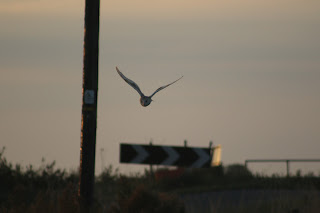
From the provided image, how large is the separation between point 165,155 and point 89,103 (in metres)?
1.75

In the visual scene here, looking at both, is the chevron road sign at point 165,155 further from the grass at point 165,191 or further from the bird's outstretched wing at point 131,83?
the bird's outstretched wing at point 131,83

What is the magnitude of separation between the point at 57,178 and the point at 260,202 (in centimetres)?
845

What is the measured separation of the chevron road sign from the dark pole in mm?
836

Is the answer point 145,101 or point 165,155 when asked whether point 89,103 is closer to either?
point 145,101

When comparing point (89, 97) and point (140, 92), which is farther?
point (89, 97)

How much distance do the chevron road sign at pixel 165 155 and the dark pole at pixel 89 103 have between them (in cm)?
84

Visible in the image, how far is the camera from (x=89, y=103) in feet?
45.5

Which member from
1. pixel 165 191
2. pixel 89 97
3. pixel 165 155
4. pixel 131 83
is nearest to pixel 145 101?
pixel 131 83

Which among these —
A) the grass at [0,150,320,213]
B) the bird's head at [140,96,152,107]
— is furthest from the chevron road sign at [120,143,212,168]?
the bird's head at [140,96,152,107]

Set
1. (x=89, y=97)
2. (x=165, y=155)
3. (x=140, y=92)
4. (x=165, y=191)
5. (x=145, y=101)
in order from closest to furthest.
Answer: (x=145, y=101) → (x=140, y=92) → (x=89, y=97) → (x=165, y=155) → (x=165, y=191)

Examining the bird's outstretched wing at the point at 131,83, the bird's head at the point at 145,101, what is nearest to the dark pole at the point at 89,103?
the bird's outstretched wing at the point at 131,83

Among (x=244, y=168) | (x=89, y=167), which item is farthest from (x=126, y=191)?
(x=244, y=168)

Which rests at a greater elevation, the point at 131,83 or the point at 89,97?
the point at 131,83

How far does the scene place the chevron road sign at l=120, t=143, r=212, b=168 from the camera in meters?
14.6
